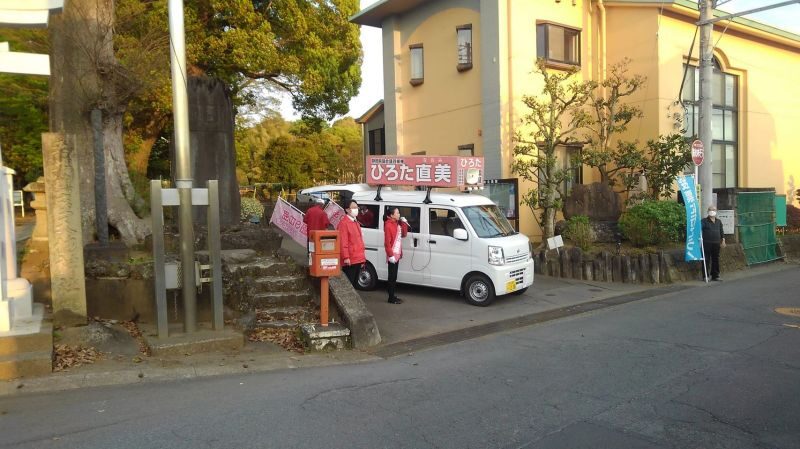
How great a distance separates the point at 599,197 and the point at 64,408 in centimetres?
1319

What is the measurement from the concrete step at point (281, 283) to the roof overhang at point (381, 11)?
1239 cm

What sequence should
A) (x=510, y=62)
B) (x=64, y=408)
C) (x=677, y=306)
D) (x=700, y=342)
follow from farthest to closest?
(x=510, y=62) → (x=677, y=306) → (x=700, y=342) → (x=64, y=408)

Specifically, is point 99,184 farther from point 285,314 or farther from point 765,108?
point 765,108

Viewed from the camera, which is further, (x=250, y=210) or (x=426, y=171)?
(x=250, y=210)

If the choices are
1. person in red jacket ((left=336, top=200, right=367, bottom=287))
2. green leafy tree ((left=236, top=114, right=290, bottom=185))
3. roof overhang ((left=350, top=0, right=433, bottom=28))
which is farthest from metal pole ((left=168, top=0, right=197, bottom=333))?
green leafy tree ((left=236, top=114, right=290, bottom=185))

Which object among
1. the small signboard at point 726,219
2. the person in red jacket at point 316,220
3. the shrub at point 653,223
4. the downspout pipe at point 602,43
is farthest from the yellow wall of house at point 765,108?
the person in red jacket at point 316,220

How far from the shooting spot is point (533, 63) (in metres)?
16.6

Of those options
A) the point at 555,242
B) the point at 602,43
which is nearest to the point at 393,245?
the point at 555,242

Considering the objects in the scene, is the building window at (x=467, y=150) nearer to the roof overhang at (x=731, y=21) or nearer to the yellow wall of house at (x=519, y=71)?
the yellow wall of house at (x=519, y=71)

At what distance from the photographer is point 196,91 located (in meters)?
11.5

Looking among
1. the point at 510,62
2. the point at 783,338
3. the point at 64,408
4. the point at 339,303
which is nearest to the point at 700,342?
the point at 783,338

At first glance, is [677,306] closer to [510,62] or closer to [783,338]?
[783,338]

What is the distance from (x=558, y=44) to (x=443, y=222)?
29.5 feet

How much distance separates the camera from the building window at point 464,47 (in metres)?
17.5
